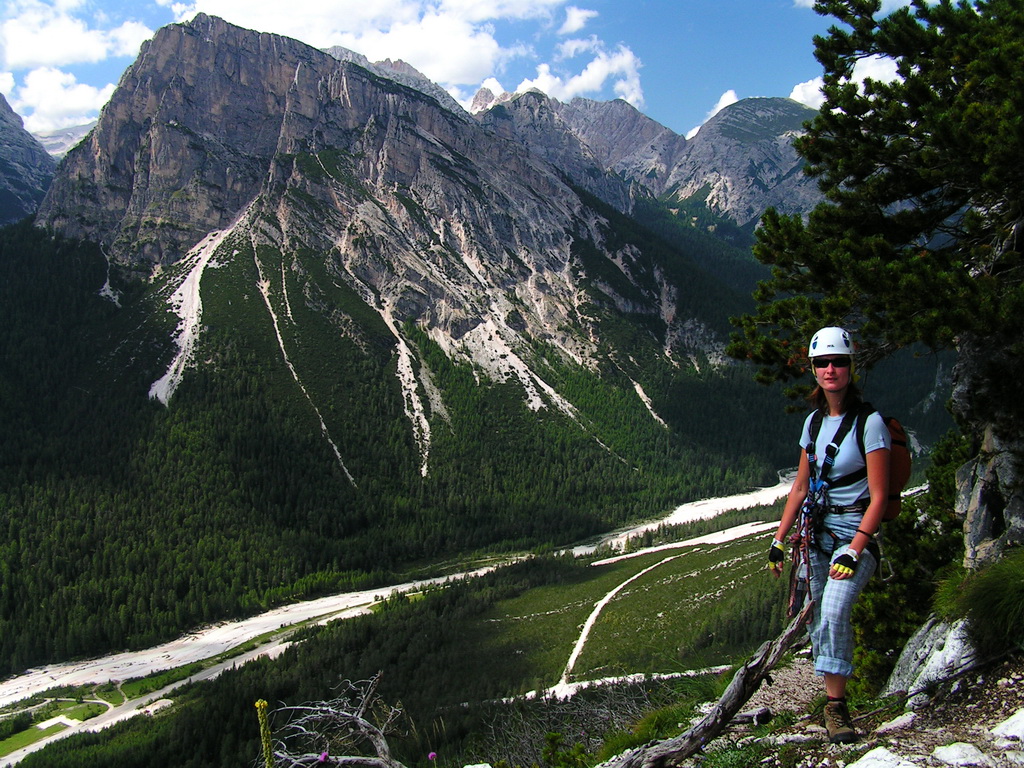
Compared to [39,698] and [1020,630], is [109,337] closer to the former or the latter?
[39,698]

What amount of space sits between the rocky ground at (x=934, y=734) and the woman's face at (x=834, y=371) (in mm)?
3407

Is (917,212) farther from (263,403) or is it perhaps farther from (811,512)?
(263,403)

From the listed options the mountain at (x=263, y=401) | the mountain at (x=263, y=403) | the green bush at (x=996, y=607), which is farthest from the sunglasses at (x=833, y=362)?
the mountain at (x=263, y=401)

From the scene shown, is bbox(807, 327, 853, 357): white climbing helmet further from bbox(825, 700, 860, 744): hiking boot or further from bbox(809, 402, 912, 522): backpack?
bbox(825, 700, 860, 744): hiking boot

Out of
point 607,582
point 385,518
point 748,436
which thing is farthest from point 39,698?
point 748,436

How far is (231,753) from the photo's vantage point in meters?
53.8

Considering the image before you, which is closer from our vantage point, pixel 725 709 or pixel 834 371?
pixel 725 709

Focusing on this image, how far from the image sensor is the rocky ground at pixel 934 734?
541cm

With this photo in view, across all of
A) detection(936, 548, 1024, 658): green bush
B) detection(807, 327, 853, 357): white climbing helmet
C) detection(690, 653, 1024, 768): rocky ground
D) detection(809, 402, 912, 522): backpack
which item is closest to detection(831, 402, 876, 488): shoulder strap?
detection(809, 402, 912, 522): backpack

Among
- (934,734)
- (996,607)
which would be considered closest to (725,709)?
(934,734)

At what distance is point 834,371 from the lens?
6.73 meters

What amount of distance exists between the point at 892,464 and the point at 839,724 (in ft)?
9.11

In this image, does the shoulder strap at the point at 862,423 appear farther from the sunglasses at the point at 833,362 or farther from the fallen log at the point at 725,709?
the fallen log at the point at 725,709

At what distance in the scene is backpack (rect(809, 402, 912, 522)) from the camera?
6.40 meters
